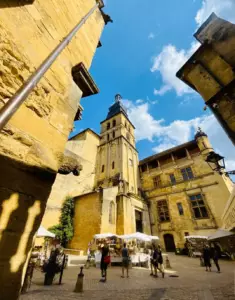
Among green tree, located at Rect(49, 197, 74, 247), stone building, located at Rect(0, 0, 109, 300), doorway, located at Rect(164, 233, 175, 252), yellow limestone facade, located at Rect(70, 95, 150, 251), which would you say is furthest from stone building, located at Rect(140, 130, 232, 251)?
stone building, located at Rect(0, 0, 109, 300)

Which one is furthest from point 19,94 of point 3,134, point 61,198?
point 61,198

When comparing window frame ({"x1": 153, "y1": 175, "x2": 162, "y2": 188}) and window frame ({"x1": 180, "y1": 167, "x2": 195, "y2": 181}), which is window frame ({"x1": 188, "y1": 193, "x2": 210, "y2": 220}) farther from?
window frame ({"x1": 153, "y1": 175, "x2": 162, "y2": 188})

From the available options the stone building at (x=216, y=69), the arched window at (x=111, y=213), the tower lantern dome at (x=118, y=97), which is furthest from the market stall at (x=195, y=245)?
the tower lantern dome at (x=118, y=97)

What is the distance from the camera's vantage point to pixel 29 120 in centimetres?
209

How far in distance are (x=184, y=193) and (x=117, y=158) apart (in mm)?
10010

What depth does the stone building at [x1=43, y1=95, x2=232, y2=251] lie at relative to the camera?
1491cm

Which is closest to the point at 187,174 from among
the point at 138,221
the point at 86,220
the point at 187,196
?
the point at 187,196

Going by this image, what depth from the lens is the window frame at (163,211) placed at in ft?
61.8

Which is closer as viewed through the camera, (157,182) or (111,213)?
(111,213)

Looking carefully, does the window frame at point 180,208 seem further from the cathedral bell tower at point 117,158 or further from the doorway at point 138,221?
the cathedral bell tower at point 117,158

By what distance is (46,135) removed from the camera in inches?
90.0

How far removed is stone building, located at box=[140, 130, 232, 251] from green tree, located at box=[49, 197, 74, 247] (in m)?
10.0

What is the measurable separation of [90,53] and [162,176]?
65.1 ft

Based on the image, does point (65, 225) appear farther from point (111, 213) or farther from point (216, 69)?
point (216, 69)
